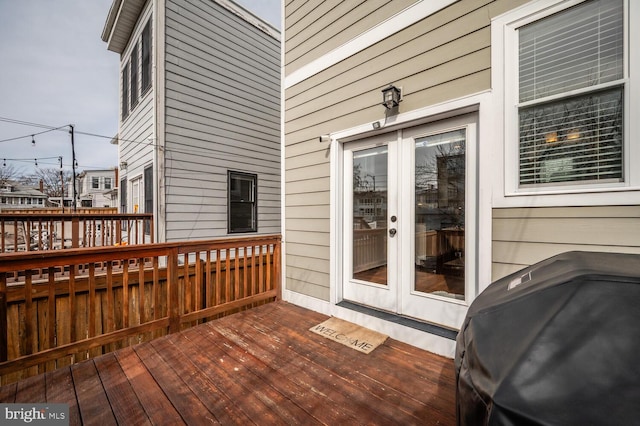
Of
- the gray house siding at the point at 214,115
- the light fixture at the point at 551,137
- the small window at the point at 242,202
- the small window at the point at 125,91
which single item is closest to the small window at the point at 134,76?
the small window at the point at 125,91

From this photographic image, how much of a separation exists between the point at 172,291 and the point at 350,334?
1.86m

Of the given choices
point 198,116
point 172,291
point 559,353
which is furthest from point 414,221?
point 198,116

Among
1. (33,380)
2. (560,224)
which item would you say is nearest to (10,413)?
(33,380)

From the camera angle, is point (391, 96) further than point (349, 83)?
No

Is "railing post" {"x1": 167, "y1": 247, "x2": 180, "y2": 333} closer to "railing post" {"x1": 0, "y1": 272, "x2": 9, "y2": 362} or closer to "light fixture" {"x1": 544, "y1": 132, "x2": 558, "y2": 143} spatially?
"railing post" {"x1": 0, "y1": 272, "x2": 9, "y2": 362}

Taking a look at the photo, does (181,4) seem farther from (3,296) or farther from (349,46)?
(3,296)

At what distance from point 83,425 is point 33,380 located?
2.81ft

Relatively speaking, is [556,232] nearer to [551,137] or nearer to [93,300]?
[551,137]

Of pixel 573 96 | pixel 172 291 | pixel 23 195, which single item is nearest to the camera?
pixel 573 96

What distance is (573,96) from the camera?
1.79m

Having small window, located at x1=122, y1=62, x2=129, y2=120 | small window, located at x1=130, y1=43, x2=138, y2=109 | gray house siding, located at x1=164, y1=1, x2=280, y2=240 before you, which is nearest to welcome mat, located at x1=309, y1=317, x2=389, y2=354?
gray house siding, located at x1=164, y1=1, x2=280, y2=240

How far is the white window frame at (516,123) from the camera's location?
1.59 meters

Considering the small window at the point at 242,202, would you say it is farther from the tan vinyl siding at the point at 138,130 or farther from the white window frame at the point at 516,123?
the white window frame at the point at 516,123

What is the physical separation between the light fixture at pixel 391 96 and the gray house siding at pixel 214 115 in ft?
13.3
